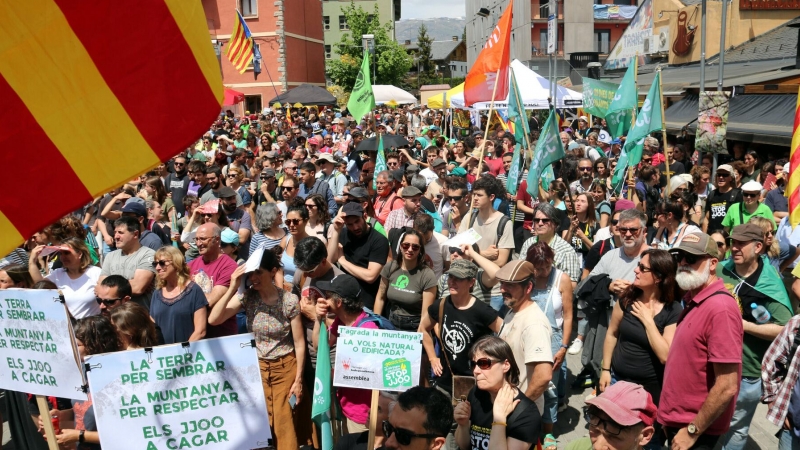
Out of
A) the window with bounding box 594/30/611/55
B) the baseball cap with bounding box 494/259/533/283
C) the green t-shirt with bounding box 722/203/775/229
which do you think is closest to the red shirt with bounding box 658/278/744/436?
the baseball cap with bounding box 494/259/533/283

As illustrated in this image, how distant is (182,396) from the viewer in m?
3.79

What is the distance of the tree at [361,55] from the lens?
52.7 metres

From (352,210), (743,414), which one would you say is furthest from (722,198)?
(352,210)

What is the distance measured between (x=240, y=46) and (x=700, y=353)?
2642cm

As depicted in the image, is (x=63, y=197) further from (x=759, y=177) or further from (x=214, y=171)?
(x=759, y=177)

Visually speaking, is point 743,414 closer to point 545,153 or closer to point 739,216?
point 739,216

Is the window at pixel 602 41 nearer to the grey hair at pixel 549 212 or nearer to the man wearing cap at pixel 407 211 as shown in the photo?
the man wearing cap at pixel 407 211

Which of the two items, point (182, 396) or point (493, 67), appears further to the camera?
point (493, 67)

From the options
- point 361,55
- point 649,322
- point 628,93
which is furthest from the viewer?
point 361,55

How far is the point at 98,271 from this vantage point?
5.77 m

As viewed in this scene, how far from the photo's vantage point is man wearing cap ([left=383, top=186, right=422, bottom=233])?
277 inches

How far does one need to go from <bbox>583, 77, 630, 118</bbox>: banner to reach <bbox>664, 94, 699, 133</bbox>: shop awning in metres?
5.39

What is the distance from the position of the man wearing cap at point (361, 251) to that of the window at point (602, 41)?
193 ft

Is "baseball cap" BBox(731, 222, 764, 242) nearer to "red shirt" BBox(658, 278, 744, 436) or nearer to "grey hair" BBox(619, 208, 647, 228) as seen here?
"grey hair" BBox(619, 208, 647, 228)
